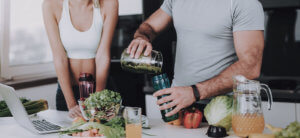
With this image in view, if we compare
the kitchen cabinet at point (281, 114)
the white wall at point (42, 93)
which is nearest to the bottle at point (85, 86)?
the white wall at point (42, 93)

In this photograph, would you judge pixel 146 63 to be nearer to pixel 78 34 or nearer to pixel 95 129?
pixel 95 129

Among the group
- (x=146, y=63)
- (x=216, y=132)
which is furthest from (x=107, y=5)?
(x=216, y=132)

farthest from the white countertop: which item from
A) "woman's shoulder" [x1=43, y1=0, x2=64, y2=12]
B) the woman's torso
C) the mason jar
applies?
"woman's shoulder" [x1=43, y1=0, x2=64, y2=12]

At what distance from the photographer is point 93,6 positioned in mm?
2146

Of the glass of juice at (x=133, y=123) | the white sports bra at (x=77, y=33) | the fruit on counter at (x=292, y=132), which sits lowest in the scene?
the glass of juice at (x=133, y=123)

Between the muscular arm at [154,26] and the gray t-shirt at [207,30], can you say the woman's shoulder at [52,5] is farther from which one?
the gray t-shirt at [207,30]

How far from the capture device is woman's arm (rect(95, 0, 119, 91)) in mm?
2139

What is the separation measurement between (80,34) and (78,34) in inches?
0.5

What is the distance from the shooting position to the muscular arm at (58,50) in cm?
210

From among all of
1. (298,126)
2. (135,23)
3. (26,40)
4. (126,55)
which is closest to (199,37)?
(126,55)

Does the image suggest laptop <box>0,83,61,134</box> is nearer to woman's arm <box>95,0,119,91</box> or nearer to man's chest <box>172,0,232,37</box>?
Result: woman's arm <box>95,0,119,91</box>

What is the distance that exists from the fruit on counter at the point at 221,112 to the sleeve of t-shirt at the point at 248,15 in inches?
15.7

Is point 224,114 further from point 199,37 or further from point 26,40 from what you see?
point 26,40

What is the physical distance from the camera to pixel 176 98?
1.46 meters
